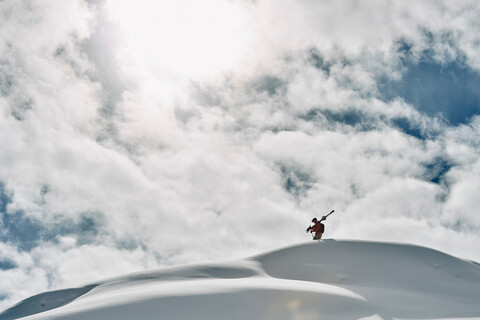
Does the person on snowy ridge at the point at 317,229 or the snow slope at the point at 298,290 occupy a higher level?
the person on snowy ridge at the point at 317,229

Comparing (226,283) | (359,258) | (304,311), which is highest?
(359,258)

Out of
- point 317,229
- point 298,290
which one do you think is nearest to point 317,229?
point 317,229

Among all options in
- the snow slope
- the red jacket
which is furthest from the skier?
the snow slope

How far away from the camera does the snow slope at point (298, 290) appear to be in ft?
32.9

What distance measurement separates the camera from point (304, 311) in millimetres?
10406

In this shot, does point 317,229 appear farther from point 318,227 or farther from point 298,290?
point 298,290

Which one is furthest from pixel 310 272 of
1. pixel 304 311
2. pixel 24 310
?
pixel 24 310

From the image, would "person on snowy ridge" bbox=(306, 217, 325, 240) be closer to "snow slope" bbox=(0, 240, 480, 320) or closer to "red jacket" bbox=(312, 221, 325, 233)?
"red jacket" bbox=(312, 221, 325, 233)

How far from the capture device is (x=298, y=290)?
11.6 meters

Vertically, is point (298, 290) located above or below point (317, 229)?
below

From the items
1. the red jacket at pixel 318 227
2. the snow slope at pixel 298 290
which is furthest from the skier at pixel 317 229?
the snow slope at pixel 298 290

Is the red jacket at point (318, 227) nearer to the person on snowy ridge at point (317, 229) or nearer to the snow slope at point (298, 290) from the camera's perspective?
the person on snowy ridge at point (317, 229)

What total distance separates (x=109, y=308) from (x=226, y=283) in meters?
3.71

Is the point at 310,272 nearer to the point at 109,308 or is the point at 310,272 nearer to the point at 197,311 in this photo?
the point at 197,311
